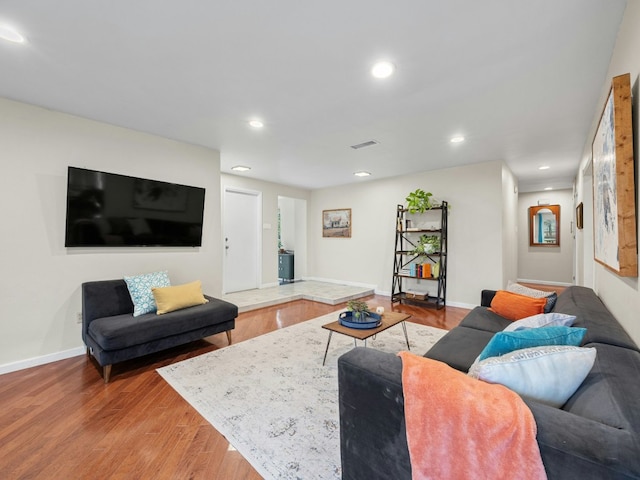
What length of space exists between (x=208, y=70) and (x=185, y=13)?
558 millimetres

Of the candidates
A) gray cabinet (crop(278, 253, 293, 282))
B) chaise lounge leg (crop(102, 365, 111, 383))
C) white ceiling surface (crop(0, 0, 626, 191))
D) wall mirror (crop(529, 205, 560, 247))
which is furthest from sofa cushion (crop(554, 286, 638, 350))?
wall mirror (crop(529, 205, 560, 247))

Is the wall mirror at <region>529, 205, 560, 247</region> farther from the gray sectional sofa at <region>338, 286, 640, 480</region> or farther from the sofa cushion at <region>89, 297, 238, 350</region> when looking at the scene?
the sofa cushion at <region>89, 297, 238, 350</region>

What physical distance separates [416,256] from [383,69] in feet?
12.3

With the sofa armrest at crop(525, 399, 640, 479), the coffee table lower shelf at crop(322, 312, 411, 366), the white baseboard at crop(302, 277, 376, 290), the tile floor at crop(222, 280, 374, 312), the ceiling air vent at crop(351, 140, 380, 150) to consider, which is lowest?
the tile floor at crop(222, 280, 374, 312)

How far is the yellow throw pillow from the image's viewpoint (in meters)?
2.94

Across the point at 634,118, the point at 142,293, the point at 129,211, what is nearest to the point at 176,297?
the point at 142,293

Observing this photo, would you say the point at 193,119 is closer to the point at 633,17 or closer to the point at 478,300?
the point at 633,17

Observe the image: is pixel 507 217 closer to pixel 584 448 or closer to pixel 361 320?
pixel 361 320

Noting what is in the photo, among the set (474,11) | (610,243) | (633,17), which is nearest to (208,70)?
(474,11)

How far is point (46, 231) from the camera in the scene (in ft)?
9.18

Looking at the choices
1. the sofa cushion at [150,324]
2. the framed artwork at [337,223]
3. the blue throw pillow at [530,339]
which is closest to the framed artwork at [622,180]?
the blue throw pillow at [530,339]

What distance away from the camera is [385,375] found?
3.65ft

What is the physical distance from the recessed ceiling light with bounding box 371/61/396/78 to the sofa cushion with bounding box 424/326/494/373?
6.70 feet

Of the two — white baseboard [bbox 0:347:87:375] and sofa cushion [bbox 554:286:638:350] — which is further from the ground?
sofa cushion [bbox 554:286:638:350]
